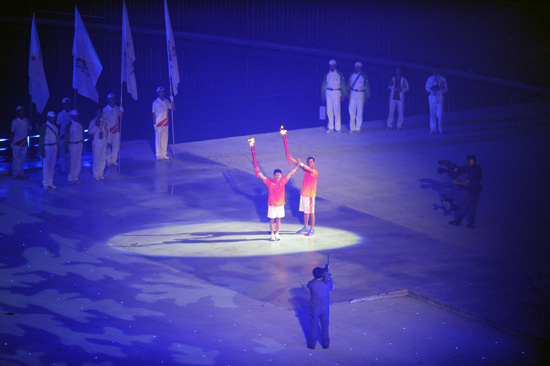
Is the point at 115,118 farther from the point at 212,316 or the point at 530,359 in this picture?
the point at 530,359

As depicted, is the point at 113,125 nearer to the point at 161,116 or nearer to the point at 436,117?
the point at 161,116

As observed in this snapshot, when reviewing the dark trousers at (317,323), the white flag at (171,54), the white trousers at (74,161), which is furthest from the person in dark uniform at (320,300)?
the white flag at (171,54)

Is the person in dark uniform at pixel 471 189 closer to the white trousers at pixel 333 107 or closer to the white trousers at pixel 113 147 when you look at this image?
the white trousers at pixel 333 107

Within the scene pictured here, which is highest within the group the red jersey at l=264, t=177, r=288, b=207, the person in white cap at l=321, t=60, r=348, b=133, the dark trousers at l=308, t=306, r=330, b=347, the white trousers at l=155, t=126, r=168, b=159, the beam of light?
the person in white cap at l=321, t=60, r=348, b=133

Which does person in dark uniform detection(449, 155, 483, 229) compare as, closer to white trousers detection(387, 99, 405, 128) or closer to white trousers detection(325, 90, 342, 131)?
white trousers detection(325, 90, 342, 131)

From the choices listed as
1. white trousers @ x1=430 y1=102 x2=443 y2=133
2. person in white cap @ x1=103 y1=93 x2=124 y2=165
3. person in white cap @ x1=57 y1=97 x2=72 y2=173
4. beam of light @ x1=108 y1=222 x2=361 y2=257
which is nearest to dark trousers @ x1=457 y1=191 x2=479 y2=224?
beam of light @ x1=108 y1=222 x2=361 y2=257

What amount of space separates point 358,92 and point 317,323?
14.5m

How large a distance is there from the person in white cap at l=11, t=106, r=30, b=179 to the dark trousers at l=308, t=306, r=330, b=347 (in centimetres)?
1165

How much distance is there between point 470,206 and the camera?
18.8m

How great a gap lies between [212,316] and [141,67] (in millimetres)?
16296

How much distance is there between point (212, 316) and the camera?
47.6 ft

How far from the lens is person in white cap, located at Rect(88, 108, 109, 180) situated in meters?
22.3

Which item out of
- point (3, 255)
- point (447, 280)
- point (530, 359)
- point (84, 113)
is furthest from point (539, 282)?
point (84, 113)

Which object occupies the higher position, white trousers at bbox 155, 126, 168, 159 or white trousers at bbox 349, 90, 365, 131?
white trousers at bbox 349, 90, 365, 131
